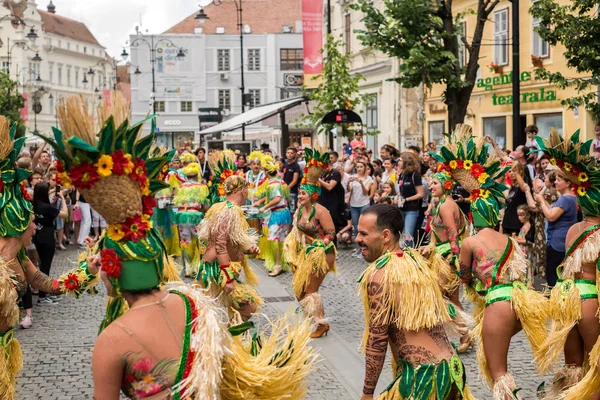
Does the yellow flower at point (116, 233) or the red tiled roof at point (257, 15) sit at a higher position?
the red tiled roof at point (257, 15)

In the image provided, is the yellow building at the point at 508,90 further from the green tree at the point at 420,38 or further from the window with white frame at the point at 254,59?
the window with white frame at the point at 254,59

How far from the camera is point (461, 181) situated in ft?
24.8

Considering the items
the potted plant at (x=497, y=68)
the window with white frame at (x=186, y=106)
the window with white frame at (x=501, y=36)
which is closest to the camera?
the potted plant at (x=497, y=68)

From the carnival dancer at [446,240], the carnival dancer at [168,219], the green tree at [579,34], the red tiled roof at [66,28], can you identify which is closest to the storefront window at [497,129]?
the green tree at [579,34]

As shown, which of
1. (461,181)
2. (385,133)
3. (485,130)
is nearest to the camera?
(461,181)

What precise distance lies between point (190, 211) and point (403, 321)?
33.7 ft

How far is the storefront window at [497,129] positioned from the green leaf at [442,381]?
67.0 ft

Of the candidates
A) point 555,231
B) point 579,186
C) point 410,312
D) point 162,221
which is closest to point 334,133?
point 162,221

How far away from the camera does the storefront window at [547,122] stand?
2202 centimetres

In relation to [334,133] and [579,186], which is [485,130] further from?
[579,186]

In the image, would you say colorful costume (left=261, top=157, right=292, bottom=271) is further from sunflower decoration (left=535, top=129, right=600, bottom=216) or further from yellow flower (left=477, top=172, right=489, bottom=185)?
sunflower decoration (left=535, top=129, right=600, bottom=216)

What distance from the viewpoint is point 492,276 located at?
638cm

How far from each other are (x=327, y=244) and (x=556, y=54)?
1408 cm

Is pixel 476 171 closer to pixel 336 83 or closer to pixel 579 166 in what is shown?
pixel 579 166
